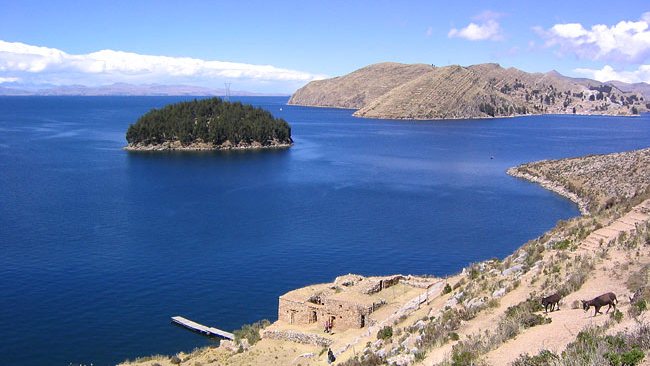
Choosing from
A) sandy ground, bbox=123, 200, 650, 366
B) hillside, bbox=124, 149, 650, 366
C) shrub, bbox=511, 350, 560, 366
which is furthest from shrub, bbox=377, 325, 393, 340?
shrub, bbox=511, 350, 560, 366

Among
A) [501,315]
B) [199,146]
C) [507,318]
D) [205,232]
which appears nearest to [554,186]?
[205,232]

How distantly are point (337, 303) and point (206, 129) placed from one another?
376 feet

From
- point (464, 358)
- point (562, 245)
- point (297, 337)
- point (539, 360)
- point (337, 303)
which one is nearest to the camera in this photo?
point (539, 360)

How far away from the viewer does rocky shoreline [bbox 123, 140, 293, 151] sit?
134 metres

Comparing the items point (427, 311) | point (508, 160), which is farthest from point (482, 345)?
point (508, 160)

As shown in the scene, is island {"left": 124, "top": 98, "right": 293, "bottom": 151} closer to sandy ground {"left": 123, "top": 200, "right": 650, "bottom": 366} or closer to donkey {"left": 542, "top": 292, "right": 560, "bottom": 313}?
sandy ground {"left": 123, "top": 200, "right": 650, "bottom": 366}

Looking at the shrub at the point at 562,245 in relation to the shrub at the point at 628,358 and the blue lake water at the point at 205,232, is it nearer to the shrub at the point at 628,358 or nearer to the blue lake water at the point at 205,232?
the blue lake water at the point at 205,232

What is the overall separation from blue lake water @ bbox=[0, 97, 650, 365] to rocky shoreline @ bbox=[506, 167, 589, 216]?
1.75m

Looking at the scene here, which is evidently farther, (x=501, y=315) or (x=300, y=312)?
(x=300, y=312)

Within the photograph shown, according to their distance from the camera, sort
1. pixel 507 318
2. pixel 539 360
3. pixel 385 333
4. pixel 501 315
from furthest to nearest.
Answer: pixel 385 333 < pixel 501 315 < pixel 507 318 < pixel 539 360

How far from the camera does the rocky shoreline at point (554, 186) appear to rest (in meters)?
74.0

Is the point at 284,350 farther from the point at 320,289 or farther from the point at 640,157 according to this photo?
the point at 640,157

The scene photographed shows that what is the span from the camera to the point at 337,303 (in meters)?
31.3

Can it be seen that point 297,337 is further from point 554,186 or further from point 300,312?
point 554,186
